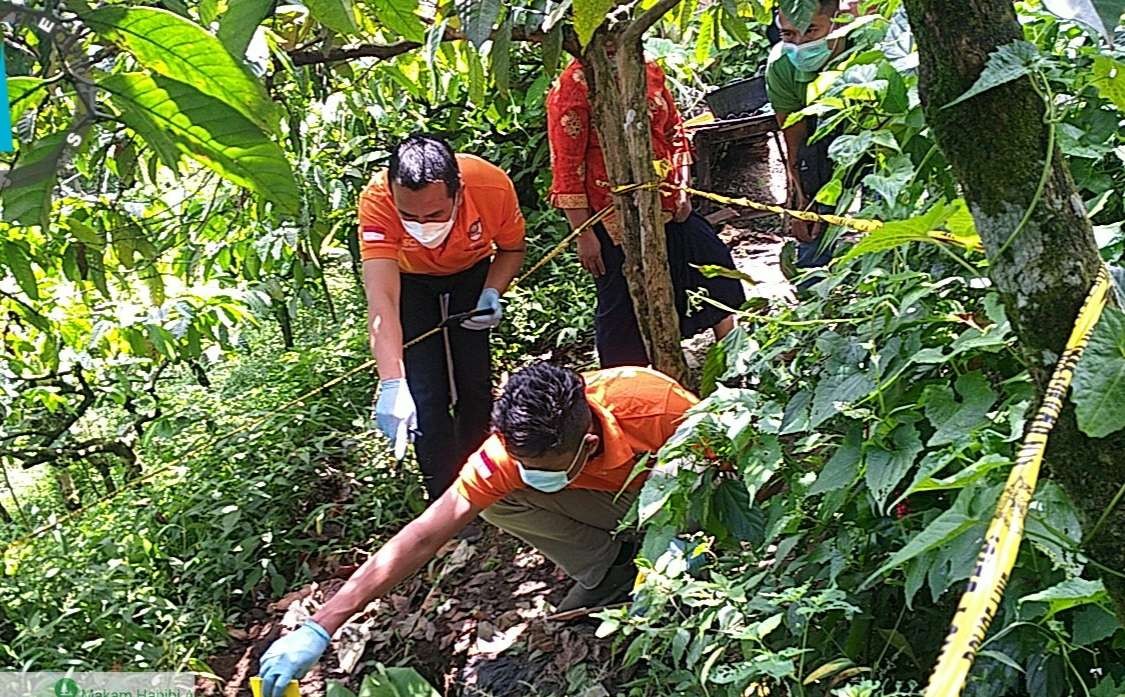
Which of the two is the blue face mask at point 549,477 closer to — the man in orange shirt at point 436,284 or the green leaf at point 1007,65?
the man in orange shirt at point 436,284

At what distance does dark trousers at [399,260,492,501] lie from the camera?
2.71 metres

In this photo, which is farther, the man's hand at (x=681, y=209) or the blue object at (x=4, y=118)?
the man's hand at (x=681, y=209)

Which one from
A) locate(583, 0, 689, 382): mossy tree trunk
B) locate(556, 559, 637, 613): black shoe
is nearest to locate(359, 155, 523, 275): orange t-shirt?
locate(583, 0, 689, 382): mossy tree trunk

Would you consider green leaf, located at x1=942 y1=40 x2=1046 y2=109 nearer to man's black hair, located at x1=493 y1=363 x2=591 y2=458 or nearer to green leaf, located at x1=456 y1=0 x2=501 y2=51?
green leaf, located at x1=456 y1=0 x2=501 y2=51

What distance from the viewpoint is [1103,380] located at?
58 cm

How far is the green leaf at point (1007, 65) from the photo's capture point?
554mm

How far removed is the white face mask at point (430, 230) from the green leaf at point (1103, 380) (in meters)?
1.97

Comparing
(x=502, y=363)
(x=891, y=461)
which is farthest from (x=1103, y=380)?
(x=502, y=363)

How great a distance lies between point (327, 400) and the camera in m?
3.51

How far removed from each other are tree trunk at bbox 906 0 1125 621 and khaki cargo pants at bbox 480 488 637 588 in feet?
5.32

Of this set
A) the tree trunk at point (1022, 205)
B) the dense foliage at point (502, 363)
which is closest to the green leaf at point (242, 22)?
the dense foliage at point (502, 363)

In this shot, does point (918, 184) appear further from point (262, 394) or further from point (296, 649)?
point (262, 394)

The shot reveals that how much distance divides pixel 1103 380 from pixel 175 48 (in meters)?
0.53

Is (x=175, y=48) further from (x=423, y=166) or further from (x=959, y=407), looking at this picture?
(x=423, y=166)
